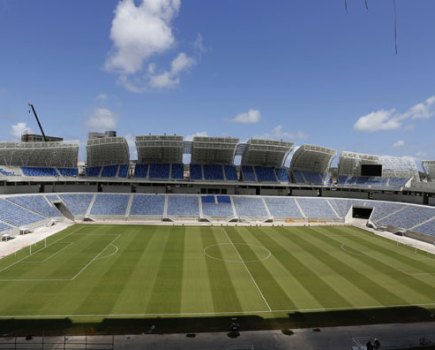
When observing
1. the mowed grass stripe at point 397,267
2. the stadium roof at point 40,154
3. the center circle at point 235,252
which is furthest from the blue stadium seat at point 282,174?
the stadium roof at point 40,154

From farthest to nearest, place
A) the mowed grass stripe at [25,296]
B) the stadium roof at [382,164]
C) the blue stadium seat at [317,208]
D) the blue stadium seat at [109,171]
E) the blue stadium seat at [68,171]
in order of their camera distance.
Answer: the stadium roof at [382,164]
the blue stadium seat at [109,171]
the blue stadium seat at [68,171]
the blue stadium seat at [317,208]
the mowed grass stripe at [25,296]

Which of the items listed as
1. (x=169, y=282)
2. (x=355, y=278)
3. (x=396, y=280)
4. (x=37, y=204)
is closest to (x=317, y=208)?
(x=396, y=280)

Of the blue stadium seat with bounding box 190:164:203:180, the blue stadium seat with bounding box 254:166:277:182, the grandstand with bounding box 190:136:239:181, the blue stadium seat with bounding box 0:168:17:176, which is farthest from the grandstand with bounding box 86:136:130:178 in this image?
the blue stadium seat with bounding box 254:166:277:182

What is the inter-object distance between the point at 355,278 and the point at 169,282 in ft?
54.1

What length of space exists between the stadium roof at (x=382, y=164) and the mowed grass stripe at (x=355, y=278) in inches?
1588

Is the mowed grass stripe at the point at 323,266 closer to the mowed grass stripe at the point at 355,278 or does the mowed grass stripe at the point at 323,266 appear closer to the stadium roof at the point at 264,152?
the mowed grass stripe at the point at 355,278

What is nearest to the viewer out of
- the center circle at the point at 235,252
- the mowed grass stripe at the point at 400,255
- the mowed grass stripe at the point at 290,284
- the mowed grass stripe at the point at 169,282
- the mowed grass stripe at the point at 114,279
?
the mowed grass stripe at the point at 114,279

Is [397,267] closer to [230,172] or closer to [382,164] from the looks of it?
[230,172]

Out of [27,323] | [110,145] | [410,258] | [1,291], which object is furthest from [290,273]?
[110,145]

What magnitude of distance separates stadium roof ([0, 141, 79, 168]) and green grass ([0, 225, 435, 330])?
2842cm

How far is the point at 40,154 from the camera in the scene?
218ft

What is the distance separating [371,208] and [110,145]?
54.0m

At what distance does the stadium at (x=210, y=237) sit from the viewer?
2292cm

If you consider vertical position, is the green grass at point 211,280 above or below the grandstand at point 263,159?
below
